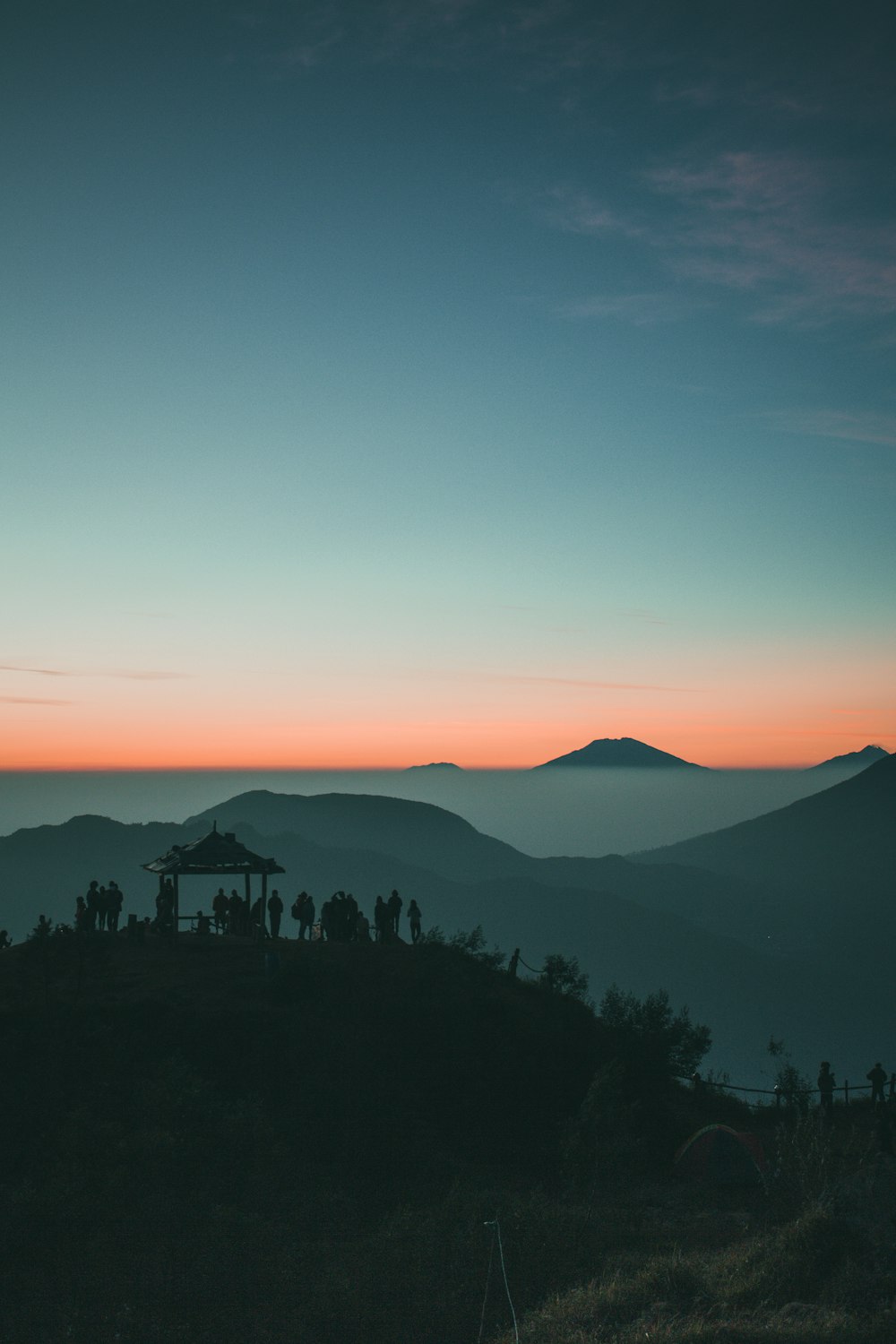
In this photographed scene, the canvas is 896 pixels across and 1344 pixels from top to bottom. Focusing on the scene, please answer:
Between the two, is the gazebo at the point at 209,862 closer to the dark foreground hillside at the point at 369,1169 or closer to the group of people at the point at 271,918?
the group of people at the point at 271,918

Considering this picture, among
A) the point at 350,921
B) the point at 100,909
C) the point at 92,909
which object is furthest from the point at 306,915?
the point at 92,909

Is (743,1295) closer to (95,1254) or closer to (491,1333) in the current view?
(491,1333)

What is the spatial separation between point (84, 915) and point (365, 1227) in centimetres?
1424

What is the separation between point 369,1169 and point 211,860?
423 inches

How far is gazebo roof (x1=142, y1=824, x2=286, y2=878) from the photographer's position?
26.1 meters

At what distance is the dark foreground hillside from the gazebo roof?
226 cm

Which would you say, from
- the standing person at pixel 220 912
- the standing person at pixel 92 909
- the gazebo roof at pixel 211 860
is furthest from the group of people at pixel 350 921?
the standing person at pixel 92 909

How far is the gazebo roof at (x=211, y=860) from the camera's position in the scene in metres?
26.1

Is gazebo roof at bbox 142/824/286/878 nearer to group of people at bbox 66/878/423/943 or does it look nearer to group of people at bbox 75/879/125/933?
group of people at bbox 66/878/423/943

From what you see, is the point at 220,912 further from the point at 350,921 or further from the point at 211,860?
the point at 350,921

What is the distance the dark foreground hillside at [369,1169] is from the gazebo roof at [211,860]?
2257 mm

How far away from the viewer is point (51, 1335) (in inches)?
472

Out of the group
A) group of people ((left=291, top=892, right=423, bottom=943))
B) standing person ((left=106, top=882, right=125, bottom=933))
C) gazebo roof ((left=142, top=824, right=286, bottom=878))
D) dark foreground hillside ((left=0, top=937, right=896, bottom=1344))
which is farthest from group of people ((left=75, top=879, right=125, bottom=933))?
group of people ((left=291, top=892, right=423, bottom=943))

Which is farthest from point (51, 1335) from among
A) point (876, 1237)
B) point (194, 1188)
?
point (876, 1237)
